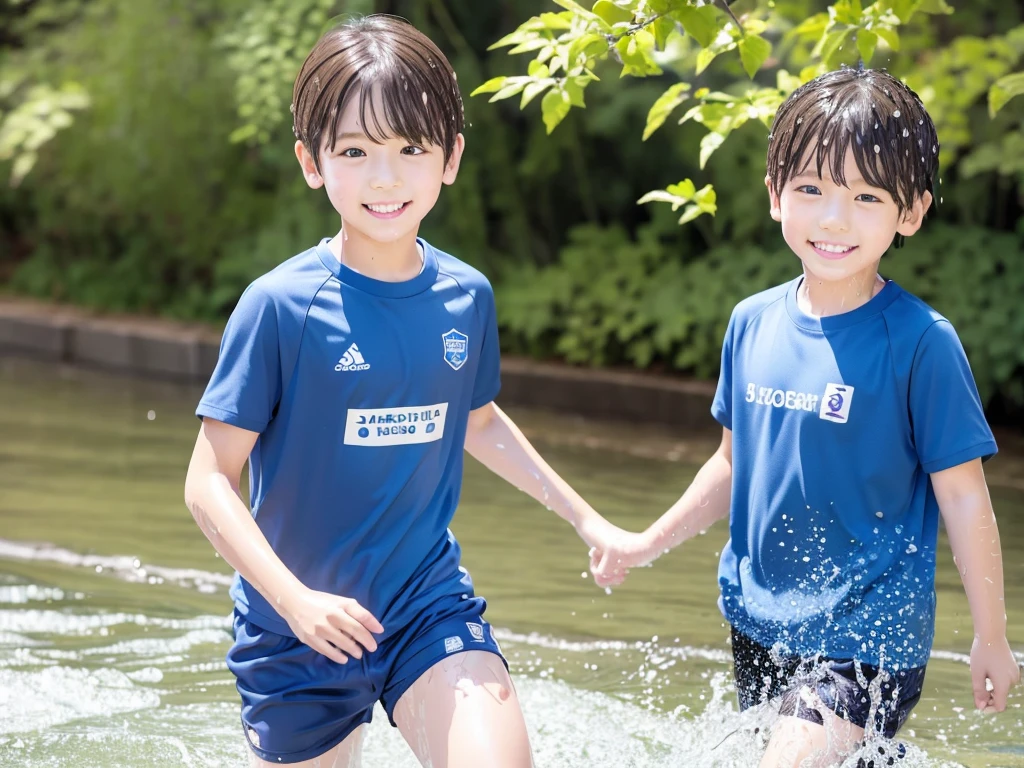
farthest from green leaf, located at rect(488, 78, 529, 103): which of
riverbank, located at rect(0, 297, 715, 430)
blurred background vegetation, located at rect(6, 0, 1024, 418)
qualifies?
riverbank, located at rect(0, 297, 715, 430)

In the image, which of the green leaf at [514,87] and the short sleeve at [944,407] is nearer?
the short sleeve at [944,407]

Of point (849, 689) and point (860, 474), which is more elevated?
point (860, 474)

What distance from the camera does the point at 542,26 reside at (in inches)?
137

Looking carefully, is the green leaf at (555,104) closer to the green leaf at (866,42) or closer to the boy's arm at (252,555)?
the green leaf at (866,42)

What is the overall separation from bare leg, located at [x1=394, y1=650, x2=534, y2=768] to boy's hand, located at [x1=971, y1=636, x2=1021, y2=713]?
86cm

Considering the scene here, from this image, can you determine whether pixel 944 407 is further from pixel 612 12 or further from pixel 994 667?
pixel 612 12

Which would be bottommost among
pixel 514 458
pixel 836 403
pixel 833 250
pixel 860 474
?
pixel 514 458

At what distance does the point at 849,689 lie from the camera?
271cm


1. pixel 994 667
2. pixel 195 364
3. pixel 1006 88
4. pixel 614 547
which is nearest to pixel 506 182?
pixel 195 364

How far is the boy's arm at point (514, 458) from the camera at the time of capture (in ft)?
10.1

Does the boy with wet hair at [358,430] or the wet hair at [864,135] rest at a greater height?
the wet hair at [864,135]

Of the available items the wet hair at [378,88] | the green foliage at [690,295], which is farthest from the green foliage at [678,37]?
the green foliage at [690,295]

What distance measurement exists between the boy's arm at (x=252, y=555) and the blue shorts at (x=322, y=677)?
0.10m

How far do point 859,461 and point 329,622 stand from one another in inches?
41.5
